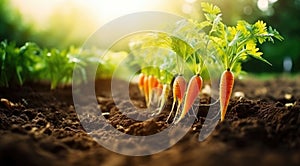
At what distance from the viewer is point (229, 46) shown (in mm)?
3305

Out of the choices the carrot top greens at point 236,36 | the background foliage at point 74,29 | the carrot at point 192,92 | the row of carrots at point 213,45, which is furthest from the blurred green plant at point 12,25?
the carrot top greens at point 236,36

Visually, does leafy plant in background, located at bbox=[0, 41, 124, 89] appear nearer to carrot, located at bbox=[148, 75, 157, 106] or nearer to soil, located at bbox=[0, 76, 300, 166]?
soil, located at bbox=[0, 76, 300, 166]

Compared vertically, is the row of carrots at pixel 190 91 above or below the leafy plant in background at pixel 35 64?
below

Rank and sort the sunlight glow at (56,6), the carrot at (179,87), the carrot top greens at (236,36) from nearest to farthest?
the carrot top greens at (236,36) < the carrot at (179,87) < the sunlight glow at (56,6)

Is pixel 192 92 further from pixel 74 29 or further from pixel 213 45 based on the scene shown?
pixel 74 29

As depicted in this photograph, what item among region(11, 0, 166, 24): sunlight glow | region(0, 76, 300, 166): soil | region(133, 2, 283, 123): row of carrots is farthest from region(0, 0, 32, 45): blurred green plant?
region(133, 2, 283, 123): row of carrots

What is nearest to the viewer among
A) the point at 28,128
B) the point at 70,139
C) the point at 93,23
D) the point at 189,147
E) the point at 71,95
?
the point at 189,147

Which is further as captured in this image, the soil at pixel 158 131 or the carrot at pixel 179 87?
the carrot at pixel 179 87

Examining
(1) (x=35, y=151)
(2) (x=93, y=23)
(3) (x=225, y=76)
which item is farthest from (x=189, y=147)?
(2) (x=93, y=23)

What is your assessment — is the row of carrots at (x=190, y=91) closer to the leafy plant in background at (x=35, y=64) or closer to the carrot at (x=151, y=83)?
the carrot at (x=151, y=83)

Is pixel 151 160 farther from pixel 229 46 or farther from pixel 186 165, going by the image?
pixel 229 46

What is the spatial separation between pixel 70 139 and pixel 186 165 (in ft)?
3.80

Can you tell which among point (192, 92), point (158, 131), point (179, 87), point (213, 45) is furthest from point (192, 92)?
point (158, 131)

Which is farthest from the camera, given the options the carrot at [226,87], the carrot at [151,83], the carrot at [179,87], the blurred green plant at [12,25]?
the blurred green plant at [12,25]
